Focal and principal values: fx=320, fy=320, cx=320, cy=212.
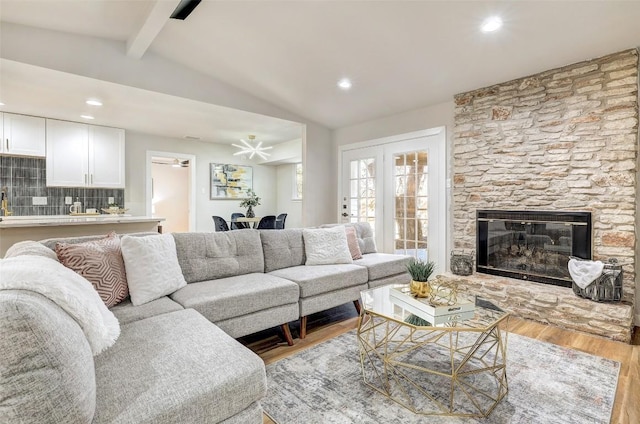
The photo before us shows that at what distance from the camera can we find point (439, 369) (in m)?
2.07

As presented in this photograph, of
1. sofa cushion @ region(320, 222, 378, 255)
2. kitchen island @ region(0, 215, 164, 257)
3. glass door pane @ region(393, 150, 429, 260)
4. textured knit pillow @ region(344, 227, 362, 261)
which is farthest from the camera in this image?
glass door pane @ region(393, 150, 429, 260)

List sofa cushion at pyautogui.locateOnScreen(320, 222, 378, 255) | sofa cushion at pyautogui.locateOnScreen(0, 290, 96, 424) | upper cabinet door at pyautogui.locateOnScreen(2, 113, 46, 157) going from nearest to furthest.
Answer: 1. sofa cushion at pyautogui.locateOnScreen(0, 290, 96, 424)
2. sofa cushion at pyautogui.locateOnScreen(320, 222, 378, 255)
3. upper cabinet door at pyautogui.locateOnScreen(2, 113, 46, 157)

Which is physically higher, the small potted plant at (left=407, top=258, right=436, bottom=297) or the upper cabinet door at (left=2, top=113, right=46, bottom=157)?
the upper cabinet door at (left=2, top=113, right=46, bottom=157)

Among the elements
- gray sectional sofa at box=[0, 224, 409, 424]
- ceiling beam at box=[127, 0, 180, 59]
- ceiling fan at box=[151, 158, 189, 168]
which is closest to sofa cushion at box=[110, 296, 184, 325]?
gray sectional sofa at box=[0, 224, 409, 424]

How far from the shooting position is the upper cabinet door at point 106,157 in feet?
17.6

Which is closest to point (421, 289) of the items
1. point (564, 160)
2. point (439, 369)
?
point (439, 369)

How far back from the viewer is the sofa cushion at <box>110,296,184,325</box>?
182 centimetres

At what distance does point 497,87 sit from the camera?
3529 mm

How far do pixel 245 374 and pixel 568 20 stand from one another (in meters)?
3.32

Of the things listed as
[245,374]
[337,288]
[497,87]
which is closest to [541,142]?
[497,87]

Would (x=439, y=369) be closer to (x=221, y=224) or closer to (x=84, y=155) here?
(x=221, y=224)

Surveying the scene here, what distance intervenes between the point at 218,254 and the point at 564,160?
3313 millimetres

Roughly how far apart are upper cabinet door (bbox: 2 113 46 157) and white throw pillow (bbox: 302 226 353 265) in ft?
15.0

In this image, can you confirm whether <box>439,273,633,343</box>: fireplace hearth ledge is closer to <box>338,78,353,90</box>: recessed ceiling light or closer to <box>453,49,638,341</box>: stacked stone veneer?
<box>453,49,638,341</box>: stacked stone veneer
